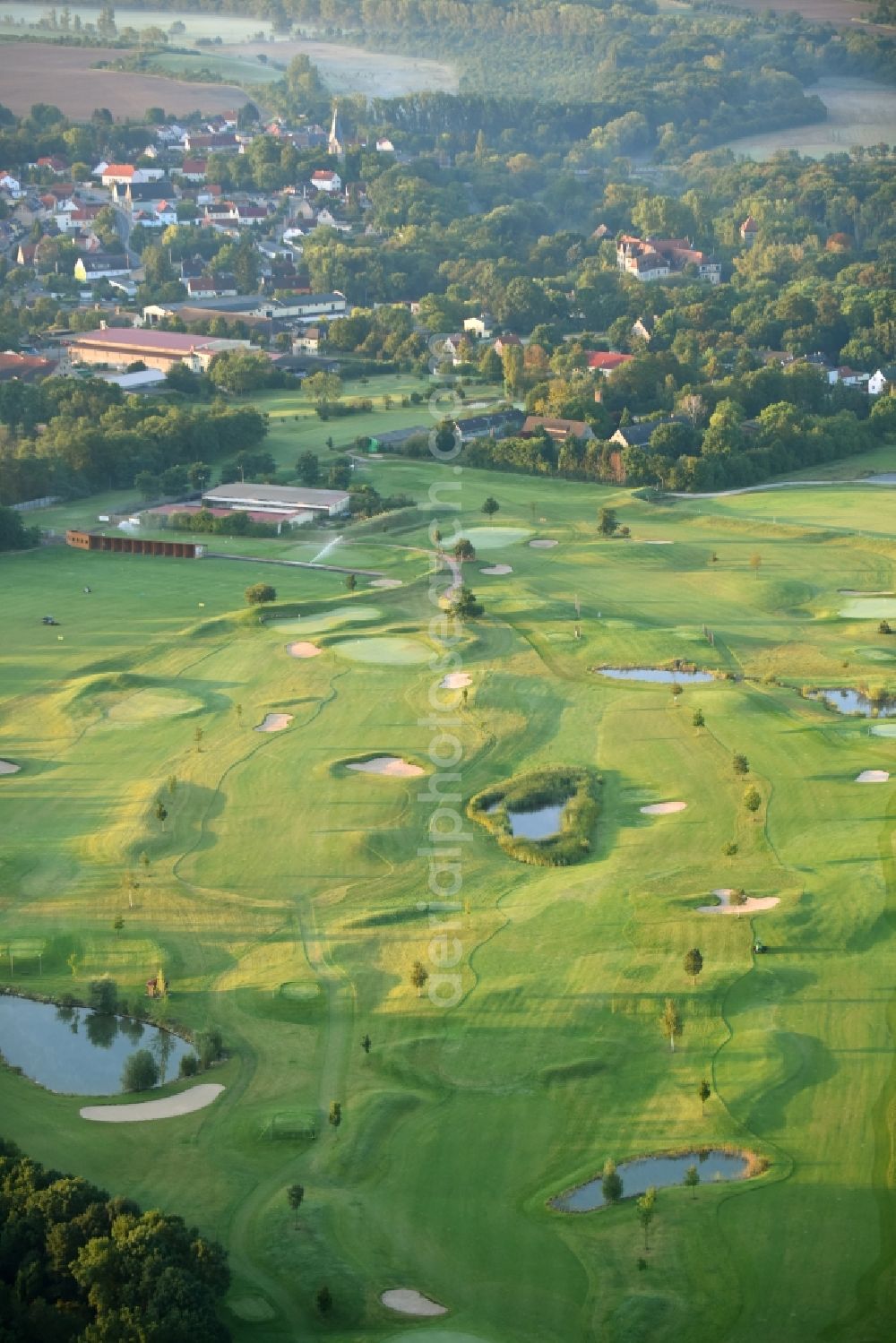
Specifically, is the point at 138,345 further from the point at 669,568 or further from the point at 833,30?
the point at 833,30

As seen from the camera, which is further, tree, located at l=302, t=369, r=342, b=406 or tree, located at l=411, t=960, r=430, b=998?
tree, located at l=302, t=369, r=342, b=406

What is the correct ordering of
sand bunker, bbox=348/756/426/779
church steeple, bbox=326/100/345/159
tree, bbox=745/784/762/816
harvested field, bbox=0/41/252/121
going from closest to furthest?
tree, bbox=745/784/762/816
sand bunker, bbox=348/756/426/779
church steeple, bbox=326/100/345/159
harvested field, bbox=0/41/252/121

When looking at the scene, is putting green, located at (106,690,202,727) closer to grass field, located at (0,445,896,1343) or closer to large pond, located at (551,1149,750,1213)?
grass field, located at (0,445,896,1343)

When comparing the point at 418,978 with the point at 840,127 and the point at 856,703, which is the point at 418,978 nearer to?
the point at 856,703

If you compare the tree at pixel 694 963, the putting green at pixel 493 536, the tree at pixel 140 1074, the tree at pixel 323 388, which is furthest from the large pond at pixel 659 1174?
the tree at pixel 323 388

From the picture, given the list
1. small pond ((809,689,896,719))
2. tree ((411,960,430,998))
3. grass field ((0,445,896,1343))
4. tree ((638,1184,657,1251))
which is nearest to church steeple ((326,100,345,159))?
grass field ((0,445,896,1343))

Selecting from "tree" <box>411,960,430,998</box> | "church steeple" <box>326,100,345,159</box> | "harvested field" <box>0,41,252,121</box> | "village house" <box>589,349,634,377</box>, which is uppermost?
"harvested field" <box>0,41,252,121</box>

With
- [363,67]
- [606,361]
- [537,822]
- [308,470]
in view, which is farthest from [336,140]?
[537,822]

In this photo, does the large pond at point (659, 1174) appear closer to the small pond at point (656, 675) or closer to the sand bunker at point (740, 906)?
the sand bunker at point (740, 906)
